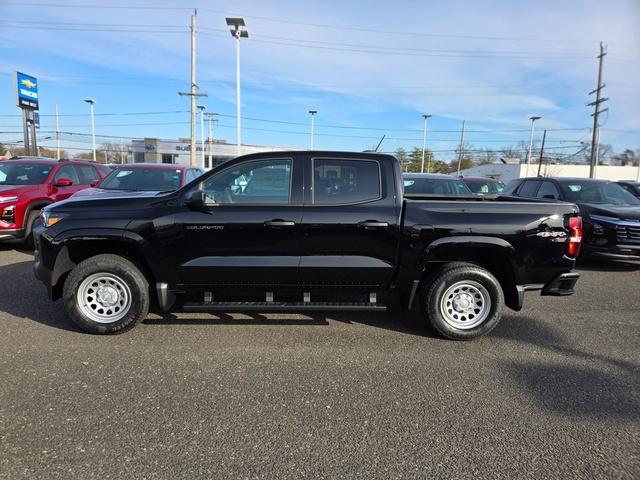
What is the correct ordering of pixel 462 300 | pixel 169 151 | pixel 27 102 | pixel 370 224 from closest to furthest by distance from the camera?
pixel 370 224, pixel 462 300, pixel 27 102, pixel 169 151

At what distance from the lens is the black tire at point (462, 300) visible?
4.37m

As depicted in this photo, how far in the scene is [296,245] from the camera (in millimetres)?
4262

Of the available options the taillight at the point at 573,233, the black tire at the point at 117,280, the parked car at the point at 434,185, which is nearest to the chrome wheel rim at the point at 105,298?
the black tire at the point at 117,280

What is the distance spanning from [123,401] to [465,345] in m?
3.16

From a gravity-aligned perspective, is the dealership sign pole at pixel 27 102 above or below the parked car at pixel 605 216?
above

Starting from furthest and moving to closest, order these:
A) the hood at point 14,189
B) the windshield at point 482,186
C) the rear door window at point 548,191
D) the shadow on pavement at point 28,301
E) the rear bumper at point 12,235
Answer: the windshield at point 482,186
the rear door window at point 548,191
the hood at point 14,189
the rear bumper at point 12,235
the shadow on pavement at point 28,301

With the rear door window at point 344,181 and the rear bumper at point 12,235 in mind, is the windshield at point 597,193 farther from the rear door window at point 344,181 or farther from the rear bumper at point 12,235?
the rear bumper at point 12,235

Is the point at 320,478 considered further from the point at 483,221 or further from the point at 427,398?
the point at 483,221

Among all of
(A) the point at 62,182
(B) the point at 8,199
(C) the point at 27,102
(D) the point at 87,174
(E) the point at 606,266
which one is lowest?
(E) the point at 606,266

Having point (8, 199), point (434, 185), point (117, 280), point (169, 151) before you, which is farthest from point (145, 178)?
point (169, 151)

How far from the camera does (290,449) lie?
2.63 meters

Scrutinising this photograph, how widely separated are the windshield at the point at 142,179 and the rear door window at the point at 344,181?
14.8 feet

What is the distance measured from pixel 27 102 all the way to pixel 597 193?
26067 mm

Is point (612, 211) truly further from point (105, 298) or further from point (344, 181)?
point (105, 298)
